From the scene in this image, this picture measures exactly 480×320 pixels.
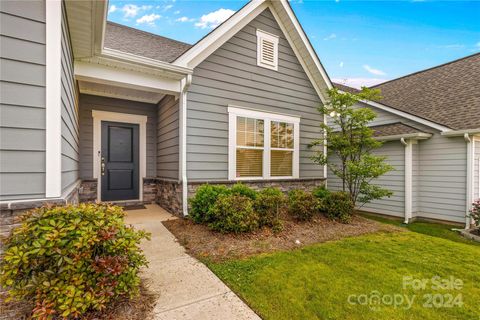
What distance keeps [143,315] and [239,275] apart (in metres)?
1.16

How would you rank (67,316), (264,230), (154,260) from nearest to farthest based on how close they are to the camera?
(67,316), (154,260), (264,230)

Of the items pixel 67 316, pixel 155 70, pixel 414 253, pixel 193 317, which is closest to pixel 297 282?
pixel 193 317

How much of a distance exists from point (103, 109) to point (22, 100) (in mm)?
4568

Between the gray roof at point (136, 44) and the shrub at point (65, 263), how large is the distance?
4.27 metres

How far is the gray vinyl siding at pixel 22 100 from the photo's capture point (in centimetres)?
194

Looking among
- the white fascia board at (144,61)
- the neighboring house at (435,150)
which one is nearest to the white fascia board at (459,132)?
the neighboring house at (435,150)

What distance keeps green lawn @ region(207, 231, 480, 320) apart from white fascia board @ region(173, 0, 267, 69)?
13.8 ft

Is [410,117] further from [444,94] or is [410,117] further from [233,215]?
[233,215]

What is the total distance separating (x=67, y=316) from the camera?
173cm

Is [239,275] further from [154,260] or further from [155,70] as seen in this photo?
[155,70]

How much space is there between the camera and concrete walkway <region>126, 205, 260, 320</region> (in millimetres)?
2055

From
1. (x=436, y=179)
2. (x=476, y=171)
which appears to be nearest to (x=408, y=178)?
(x=436, y=179)

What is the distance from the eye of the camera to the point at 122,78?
4.46 m

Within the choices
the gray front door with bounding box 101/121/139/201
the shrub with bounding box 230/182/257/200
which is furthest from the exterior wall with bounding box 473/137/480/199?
the gray front door with bounding box 101/121/139/201
